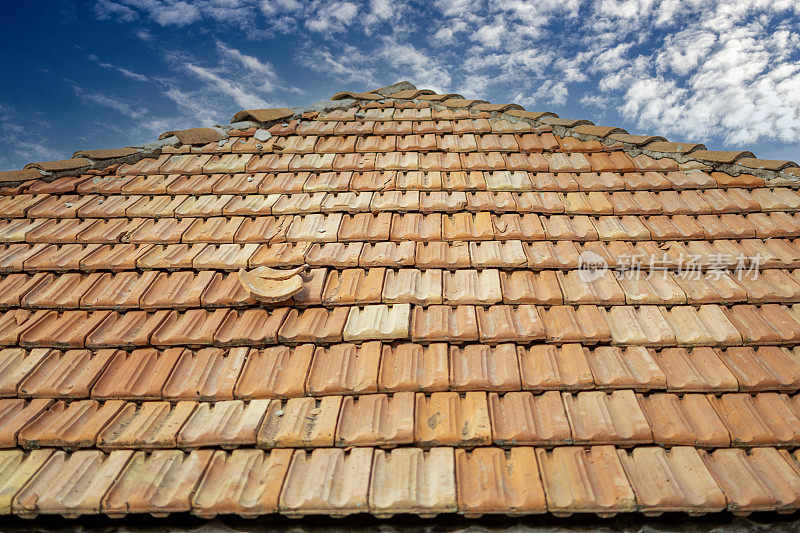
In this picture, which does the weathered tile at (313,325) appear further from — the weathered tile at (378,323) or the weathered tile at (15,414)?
the weathered tile at (15,414)

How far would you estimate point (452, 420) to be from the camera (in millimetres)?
2230

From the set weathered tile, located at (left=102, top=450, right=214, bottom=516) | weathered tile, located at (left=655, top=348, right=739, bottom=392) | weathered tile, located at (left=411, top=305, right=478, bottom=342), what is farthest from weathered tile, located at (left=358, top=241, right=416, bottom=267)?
weathered tile, located at (left=655, top=348, right=739, bottom=392)

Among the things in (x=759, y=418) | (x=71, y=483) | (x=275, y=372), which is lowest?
(x=71, y=483)

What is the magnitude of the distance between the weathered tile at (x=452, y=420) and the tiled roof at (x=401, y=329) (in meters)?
0.01

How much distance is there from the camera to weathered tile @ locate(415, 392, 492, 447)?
7.07 feet

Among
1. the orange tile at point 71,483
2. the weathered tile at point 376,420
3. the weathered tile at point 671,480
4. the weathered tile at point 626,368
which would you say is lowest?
the orange tile at point 71,483

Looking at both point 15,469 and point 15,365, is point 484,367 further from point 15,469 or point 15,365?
point 15,365

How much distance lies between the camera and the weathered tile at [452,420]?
2.16 metres

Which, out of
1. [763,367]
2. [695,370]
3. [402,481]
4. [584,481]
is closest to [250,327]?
[402,481]

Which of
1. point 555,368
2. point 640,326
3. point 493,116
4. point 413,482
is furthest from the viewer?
point 493,116

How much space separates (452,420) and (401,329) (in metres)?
0.67

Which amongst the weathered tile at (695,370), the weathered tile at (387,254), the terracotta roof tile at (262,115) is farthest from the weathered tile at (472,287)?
the terracotta roof tile at (262,115)

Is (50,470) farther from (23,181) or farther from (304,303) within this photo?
(23,181)

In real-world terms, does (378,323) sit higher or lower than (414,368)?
higher
